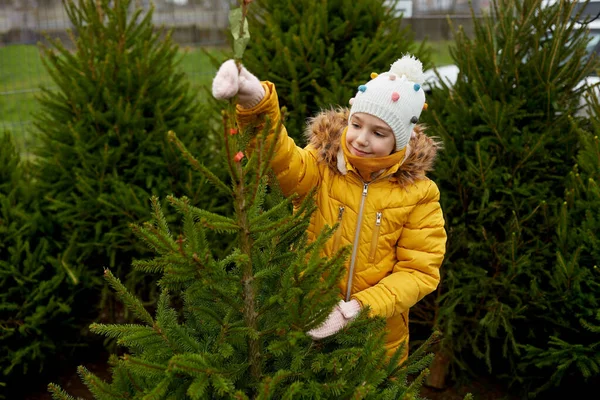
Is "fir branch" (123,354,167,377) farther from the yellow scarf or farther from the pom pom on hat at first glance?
the pom pom on hat

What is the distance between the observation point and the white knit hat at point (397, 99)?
2.25 meters

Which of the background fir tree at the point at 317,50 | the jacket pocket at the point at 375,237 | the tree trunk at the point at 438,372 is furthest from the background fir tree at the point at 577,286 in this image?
the background fir tree at the point at 317,50

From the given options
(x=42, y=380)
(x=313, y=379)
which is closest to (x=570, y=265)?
(x=313, y=379)

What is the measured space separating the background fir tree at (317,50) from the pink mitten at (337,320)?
191 centimetres

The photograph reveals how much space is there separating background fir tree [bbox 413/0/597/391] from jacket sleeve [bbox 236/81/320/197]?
51.0 inches

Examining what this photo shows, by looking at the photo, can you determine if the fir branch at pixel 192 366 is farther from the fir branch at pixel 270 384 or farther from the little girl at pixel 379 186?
the little girl at pixel 379 186

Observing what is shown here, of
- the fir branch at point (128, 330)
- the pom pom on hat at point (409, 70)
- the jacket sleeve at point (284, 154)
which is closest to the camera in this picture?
the fir branch at point (128, 330)

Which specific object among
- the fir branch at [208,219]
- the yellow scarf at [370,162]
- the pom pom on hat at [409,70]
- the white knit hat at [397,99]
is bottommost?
the yellow scarf at [370,162]

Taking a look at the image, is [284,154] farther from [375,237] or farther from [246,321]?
[246,321]

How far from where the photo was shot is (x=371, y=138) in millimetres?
2312

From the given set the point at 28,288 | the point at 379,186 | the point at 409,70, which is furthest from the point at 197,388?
the point at 28,288

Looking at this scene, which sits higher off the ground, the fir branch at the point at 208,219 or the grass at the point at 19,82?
the fir branch at the point at 208,219

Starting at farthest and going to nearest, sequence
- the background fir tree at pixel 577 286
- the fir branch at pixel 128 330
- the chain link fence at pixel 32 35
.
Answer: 1. the chain link fence at pixel 32 35
2. the background fir tree at pixel 577 286
3. the fir branch at pixel 128 330

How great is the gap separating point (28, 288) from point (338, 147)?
208 centimetres
